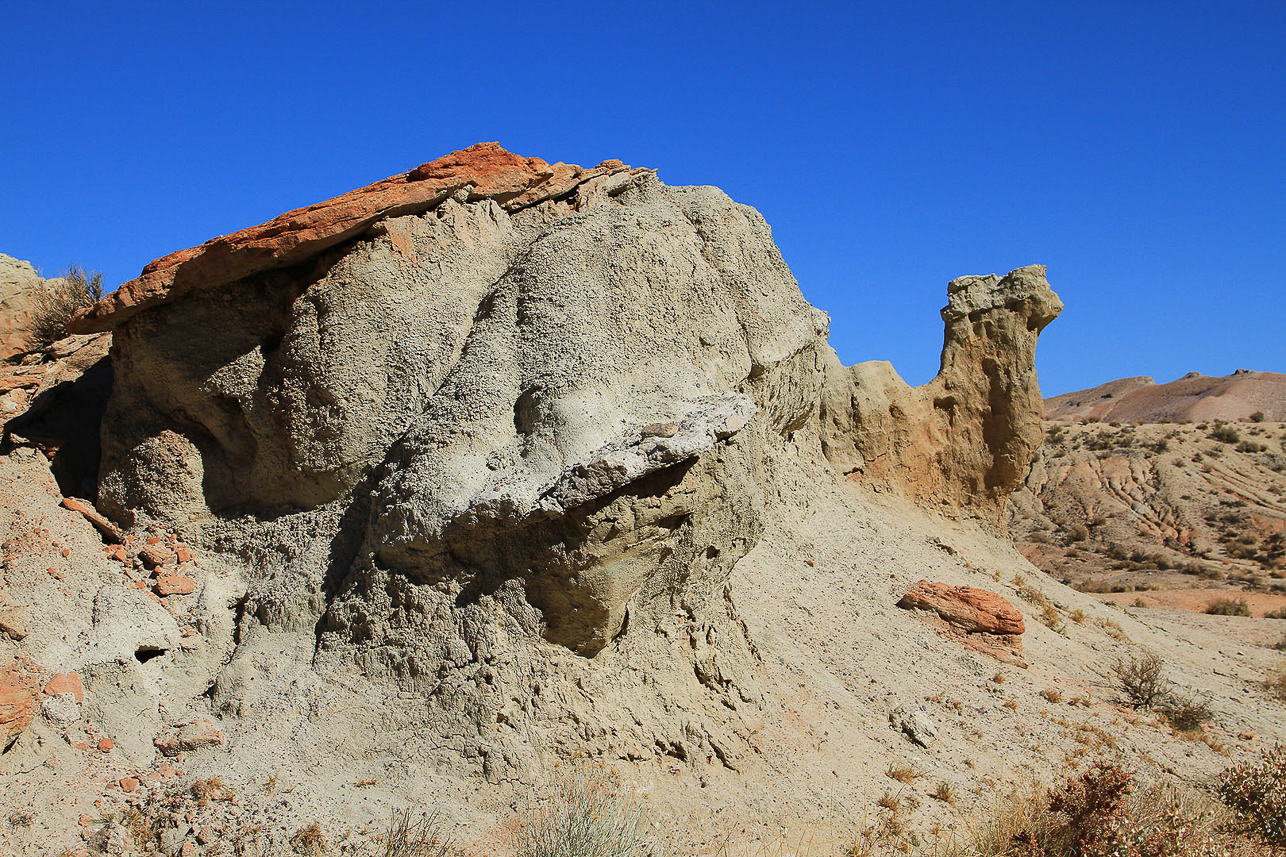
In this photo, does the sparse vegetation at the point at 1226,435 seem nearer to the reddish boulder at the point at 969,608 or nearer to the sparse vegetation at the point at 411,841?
the reddish boulder at the point at 969,608

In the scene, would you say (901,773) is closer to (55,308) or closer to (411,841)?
(411,841)

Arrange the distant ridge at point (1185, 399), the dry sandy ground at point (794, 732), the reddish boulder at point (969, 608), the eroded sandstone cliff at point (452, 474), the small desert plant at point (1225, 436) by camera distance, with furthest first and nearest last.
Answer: the distant ridge at point (1185, 399), the small desert plant at point (1225, 436), the reddish boulder at point (969, 608), the eroded sandstone cliff at point (452, 474), the dry sandy ground at point (794, 732)

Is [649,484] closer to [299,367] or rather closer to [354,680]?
[354,680]

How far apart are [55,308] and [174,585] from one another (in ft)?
17.0

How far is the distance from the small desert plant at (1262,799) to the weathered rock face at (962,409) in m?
6.16

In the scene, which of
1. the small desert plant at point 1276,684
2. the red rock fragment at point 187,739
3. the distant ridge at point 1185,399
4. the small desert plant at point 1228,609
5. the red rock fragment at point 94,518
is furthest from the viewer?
the distant ridge at point 1185,399

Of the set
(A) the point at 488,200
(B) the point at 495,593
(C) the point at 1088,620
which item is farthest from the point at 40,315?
(C) the point at 1088,620

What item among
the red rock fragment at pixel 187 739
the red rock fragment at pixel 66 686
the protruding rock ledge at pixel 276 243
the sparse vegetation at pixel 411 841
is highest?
the protruding rock ledge at pixel 276 243

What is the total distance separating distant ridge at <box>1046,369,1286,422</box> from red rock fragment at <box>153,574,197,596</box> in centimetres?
4865

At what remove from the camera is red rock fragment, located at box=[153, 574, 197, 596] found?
18.2ft

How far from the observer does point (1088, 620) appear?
1101cm

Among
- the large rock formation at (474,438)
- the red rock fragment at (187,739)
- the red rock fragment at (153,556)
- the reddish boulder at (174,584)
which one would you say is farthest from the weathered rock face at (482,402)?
the red rock fragment at (187,739)

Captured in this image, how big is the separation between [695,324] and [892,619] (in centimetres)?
428

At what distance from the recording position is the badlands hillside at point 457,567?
4.60 metres
